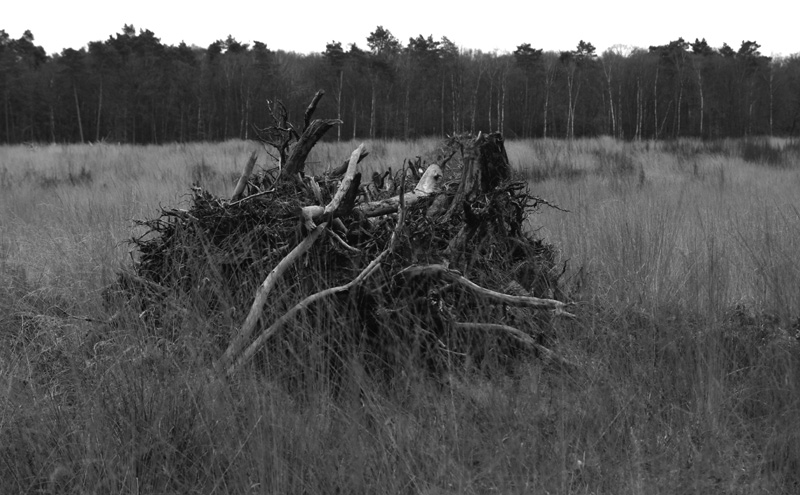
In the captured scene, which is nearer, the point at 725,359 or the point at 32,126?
the point at 725,359

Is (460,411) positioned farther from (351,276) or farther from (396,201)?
(396,201)

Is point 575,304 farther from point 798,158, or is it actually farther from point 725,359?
point 798,158

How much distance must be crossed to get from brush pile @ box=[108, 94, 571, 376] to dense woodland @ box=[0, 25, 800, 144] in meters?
29.7

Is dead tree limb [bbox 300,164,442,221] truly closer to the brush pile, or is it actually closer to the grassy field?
the brush pile

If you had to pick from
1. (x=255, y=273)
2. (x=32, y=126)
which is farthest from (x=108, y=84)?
(x=255, y=273)

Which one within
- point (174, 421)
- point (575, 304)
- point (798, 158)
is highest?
point (798, 158)

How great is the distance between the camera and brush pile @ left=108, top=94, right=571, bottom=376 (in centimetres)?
270

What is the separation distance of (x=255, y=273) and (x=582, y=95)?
42014 millimetres

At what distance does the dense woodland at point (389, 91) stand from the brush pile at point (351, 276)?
97.4ft

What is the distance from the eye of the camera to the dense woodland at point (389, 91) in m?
35.8

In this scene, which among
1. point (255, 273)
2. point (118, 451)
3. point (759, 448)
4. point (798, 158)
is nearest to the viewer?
point (118, 451)

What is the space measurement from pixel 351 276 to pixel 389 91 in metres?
35.3

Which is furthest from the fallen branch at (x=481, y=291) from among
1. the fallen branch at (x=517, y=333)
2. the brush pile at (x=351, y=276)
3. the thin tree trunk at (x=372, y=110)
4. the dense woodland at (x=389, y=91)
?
the thin tree trunk at (x=372, y=110)

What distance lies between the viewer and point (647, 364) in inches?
98.4
